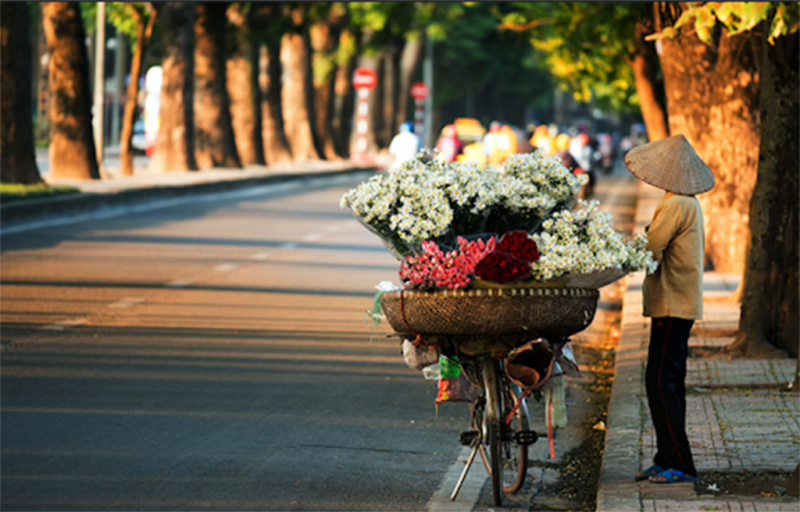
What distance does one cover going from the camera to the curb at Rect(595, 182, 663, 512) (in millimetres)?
6023

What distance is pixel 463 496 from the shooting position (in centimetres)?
639

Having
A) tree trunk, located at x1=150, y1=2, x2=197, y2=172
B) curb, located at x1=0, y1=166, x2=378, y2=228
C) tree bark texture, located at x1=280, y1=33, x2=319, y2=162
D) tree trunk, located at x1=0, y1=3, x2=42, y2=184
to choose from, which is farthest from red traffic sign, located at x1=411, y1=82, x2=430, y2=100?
tree trunk, located at x1=0, y1=3, x2=42, y2=184

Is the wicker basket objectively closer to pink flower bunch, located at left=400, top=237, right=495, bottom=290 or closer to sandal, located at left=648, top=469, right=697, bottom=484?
pink flower bunch, located at left=400, top=237, right=495, bottom=290

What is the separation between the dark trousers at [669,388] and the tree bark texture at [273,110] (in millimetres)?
35957

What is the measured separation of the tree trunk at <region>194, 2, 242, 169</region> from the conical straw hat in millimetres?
30636

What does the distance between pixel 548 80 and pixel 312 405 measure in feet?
259

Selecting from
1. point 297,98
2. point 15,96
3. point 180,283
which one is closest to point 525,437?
point 180,283

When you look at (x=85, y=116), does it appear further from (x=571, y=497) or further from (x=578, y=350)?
(x=571, y=497)

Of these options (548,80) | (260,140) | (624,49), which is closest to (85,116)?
(624,49)

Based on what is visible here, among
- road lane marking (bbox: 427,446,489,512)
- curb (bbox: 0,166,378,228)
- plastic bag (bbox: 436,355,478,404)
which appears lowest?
curb (bbox: 0,166,378,228)

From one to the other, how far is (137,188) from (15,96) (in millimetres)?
Answer: 4197

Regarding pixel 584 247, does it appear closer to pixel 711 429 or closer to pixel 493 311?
pixel 493 311

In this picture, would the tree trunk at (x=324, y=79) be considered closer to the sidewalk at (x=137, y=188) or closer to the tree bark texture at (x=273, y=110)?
the tree bark texture at (x=273, y=110)

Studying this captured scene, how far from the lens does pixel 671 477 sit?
6.22 meters
